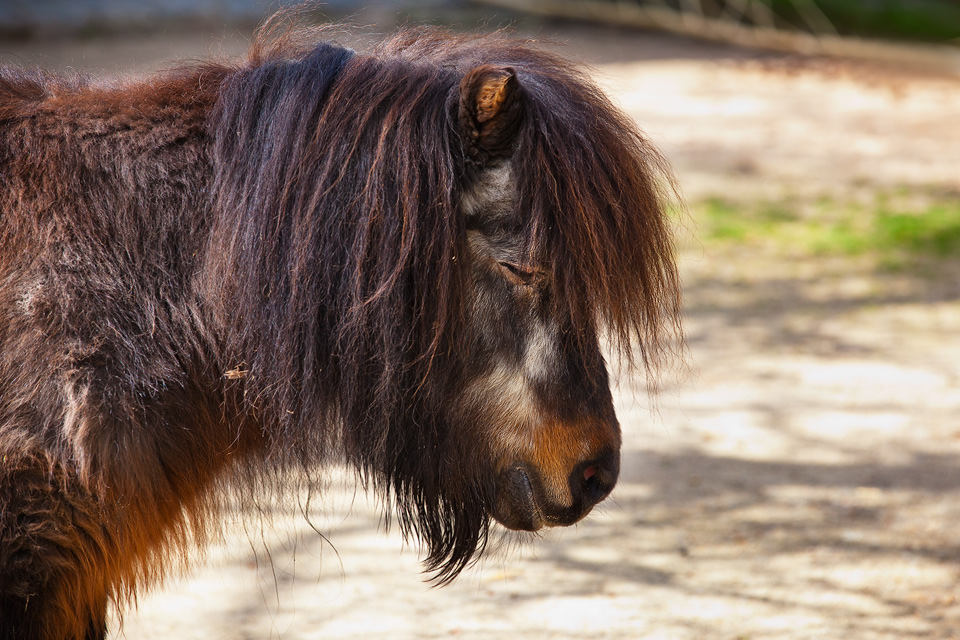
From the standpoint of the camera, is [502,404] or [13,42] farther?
[13,42]

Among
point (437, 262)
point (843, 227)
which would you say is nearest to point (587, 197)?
point (437, 262)

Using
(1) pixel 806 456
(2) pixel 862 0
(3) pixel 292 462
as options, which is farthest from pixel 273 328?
(2) pixel 862 0

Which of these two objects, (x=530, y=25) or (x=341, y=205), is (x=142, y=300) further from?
(x=530, y=25)

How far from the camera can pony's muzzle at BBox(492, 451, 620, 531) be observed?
77.0 inches

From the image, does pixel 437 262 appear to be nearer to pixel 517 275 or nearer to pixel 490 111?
pixel 517 275

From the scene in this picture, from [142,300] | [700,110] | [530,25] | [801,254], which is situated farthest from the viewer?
[530,25]

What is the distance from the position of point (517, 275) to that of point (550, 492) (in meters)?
0.48

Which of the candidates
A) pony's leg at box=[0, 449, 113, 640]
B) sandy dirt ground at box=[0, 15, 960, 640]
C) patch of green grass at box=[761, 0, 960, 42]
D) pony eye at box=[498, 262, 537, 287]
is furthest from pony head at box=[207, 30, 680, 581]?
patch of green grass at box=[761, 0, 960, 42]

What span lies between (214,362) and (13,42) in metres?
11.0

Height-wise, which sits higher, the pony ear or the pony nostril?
the pony ear

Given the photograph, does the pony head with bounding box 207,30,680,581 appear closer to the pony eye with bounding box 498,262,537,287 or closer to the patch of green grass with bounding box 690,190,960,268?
the pony eye with bounding box 498,262,537,287

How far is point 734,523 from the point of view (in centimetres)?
347

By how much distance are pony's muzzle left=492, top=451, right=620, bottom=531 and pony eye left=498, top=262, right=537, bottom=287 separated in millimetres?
400

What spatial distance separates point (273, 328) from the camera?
74.0 inches
